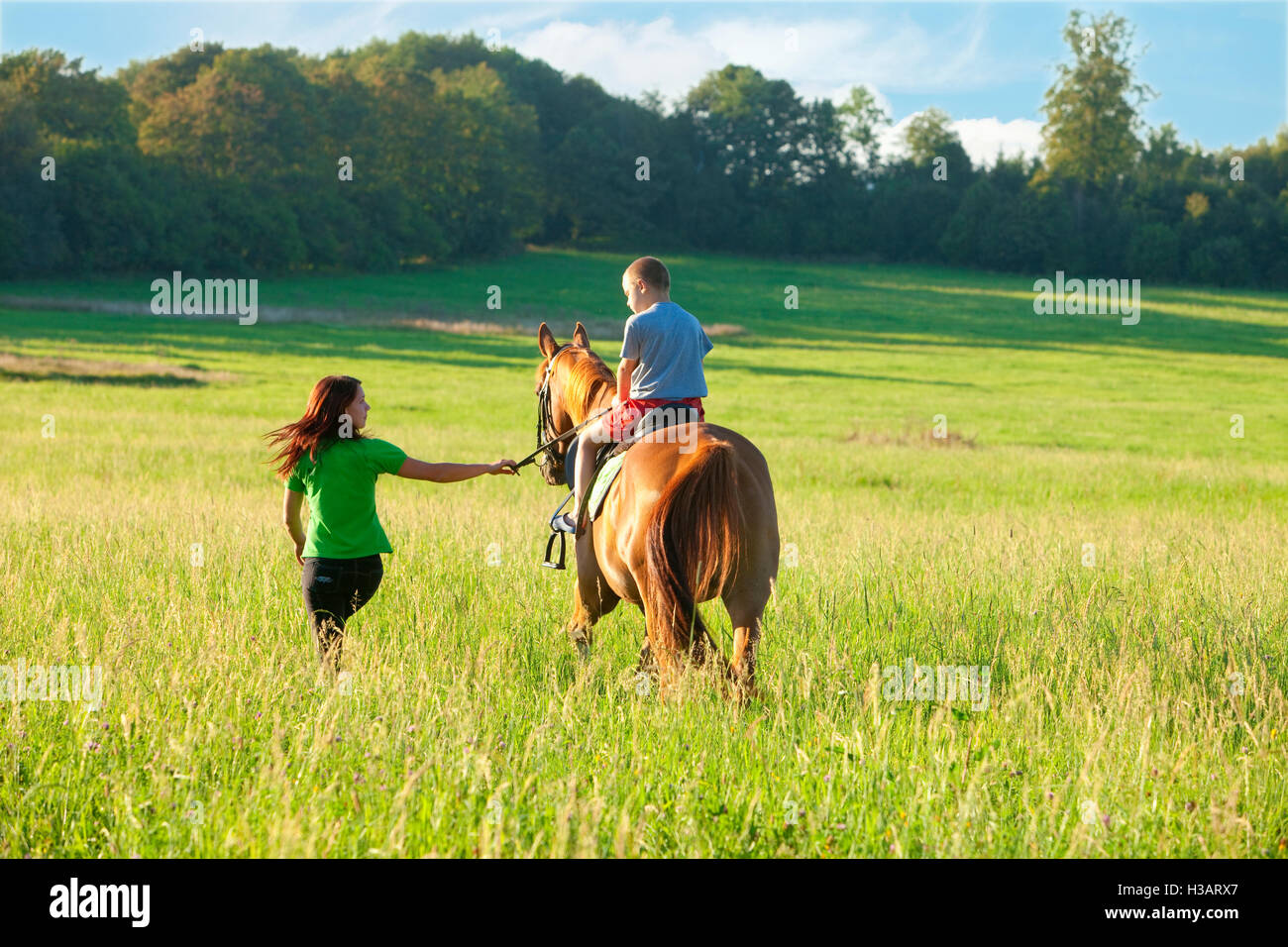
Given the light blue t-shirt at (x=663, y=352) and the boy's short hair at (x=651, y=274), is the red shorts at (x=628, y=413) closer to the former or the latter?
the light blue t-shirt at (x=663, y=352)

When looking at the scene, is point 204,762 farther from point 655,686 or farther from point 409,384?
point 409,384

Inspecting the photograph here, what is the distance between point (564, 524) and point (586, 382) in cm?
98

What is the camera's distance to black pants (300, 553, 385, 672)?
5535 millimetres

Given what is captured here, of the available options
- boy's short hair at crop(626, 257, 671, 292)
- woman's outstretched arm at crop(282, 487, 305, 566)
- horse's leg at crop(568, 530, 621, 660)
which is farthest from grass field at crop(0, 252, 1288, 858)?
boy's short hair at crop(626, 257, 671, 292)

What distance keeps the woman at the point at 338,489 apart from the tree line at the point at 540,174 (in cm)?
5719

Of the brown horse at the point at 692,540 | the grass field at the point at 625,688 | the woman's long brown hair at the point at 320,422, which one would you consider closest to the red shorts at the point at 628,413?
the brown horse at the point at 692,540

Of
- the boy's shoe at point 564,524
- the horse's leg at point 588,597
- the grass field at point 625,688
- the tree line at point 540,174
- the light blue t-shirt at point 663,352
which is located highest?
the tree line at point 540,174

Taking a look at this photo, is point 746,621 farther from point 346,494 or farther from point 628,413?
point 346,494

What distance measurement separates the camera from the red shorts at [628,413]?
6031 millimetres

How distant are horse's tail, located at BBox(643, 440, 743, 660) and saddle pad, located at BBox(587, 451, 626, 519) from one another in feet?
1.91

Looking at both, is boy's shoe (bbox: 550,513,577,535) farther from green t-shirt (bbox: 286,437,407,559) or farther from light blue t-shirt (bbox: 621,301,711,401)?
green t-shirt (bbox: 286,437,407,559)

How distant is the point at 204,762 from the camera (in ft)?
13.6

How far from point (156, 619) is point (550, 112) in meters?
104

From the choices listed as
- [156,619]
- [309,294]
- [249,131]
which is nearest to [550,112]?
[249,131]
